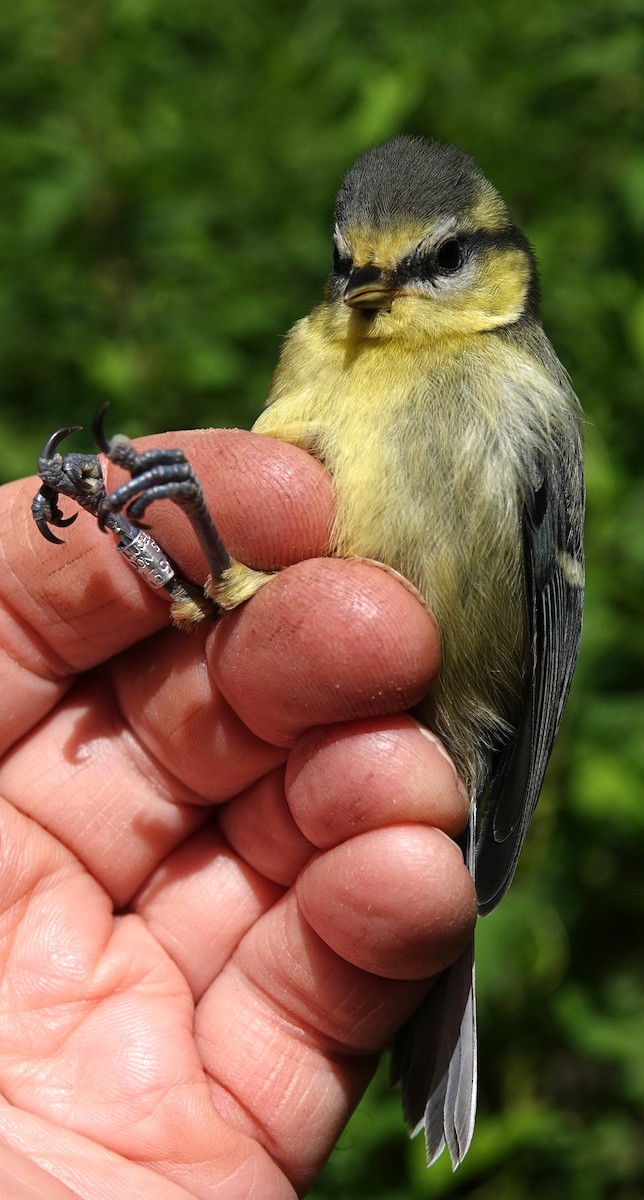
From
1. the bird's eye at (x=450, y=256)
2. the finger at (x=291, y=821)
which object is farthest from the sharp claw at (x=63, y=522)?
the bird's eye at (x=450, y=256)

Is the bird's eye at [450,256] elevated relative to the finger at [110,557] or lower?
elevated

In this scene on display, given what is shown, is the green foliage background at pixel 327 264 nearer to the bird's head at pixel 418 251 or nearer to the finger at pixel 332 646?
the bird's head at pixel 418 251

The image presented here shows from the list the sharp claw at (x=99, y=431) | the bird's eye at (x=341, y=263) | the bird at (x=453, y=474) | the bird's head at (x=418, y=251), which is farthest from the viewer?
the bird's eye at (x=341, y=263)

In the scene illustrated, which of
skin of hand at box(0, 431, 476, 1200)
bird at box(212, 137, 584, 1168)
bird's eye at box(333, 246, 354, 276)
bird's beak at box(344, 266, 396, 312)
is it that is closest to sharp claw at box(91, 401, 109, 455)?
skin of hand at box(0, 431, 476, 1200)

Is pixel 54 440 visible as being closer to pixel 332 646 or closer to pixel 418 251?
pixel 332 646

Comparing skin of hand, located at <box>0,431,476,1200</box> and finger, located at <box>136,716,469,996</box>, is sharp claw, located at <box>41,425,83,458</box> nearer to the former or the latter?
skin of hand, located at <box>0,431,476,1200</box>

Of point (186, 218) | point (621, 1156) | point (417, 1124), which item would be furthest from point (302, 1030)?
point (186, 218)

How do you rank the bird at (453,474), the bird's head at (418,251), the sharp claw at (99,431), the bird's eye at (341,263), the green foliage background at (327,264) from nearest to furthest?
the sharp claw at (99,431) → the bird at (453,474) → the bird's head at (418,251) → the bird's eye at (341,263) → the green foliage background at (327,264)
